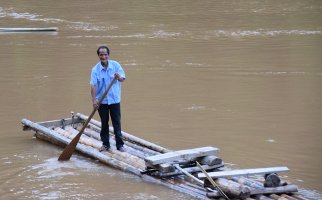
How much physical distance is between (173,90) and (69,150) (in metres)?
4.82

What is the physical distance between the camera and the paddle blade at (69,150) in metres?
8.30

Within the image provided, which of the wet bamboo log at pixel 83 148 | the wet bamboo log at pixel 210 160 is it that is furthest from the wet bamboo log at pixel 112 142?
the wet bamboo log at pixel 210 160

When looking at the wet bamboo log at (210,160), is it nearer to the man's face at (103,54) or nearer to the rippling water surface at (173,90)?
the rippling water surface at (173,90)

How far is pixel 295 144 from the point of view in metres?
9.14

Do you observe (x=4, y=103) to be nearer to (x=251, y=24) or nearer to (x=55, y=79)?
(x=55, y=79)

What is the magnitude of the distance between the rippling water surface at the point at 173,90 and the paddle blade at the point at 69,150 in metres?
0.16

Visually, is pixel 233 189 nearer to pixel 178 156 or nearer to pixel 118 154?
pixel 178 156

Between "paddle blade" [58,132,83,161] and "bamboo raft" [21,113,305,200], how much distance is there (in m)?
0.15

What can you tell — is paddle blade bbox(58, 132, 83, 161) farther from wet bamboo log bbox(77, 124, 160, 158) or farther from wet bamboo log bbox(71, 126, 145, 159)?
wet bamboo log bbox(77, 124, 160, 158)

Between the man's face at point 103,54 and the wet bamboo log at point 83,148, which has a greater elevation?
the man's face at point 103,54

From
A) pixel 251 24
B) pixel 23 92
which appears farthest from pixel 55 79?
pixel 251 24

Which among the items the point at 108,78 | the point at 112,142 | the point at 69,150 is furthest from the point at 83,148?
the point at 108,78

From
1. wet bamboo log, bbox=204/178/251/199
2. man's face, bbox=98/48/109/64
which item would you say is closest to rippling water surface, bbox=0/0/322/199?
wet bamboo log, bbox=204/178/251/199

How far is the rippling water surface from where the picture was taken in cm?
802
